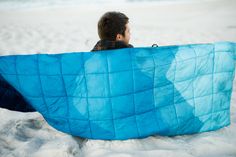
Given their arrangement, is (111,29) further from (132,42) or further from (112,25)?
(132,42)

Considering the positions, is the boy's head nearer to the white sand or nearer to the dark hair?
the dark hair

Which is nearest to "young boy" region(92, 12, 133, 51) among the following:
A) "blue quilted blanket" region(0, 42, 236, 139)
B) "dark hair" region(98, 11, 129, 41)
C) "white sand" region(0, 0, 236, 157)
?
"dark hair" region(98, 11, 129, 41)

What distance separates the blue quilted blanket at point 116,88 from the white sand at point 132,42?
14cm

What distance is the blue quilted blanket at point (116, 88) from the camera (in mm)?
2414

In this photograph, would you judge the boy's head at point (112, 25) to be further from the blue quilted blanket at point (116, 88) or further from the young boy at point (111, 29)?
the blue quilted blanket at point (116, 88)

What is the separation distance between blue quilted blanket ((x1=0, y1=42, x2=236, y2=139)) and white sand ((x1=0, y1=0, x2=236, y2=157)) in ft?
0.47

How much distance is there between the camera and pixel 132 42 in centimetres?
654

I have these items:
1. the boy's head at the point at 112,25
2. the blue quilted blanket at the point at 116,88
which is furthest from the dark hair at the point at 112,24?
the blue quilted blanket at the point at 116,88

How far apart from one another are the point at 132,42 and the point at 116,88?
167 inches

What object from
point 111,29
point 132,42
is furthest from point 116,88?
point 132,42

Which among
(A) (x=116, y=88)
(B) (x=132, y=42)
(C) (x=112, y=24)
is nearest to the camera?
(A) (x=116, y=88)

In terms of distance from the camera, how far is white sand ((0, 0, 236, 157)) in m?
2.33

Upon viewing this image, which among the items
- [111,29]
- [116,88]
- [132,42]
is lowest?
[132,42]

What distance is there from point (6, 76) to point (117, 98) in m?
0.97
